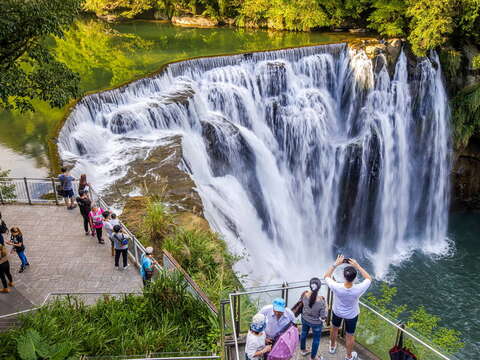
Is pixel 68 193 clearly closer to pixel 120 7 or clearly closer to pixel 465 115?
pixel 465 115

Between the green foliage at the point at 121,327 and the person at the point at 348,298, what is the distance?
9.09 feet

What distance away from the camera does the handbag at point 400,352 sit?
Answer: 6.44 metres

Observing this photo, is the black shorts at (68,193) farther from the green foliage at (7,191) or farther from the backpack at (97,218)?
the green foliage at (7,191)

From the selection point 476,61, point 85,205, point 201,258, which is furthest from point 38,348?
point 476,61

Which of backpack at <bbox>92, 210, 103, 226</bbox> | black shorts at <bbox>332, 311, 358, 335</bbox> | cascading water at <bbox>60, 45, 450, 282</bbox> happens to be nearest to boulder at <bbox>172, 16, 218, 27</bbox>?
cascading water at <bbox>60, 45, 450, 282</bbox>

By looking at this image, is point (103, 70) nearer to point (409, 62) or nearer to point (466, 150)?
point (409, 62)

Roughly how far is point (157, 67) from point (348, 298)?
75.6 ft

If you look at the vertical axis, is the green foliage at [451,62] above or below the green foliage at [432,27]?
below

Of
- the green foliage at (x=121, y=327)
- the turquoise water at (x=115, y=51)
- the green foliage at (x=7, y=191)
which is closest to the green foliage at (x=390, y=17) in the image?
the turquoise water at (x=115, y=51)

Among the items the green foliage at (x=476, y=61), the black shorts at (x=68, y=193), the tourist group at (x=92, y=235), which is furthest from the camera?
the green foliage at (x=476, y=61)

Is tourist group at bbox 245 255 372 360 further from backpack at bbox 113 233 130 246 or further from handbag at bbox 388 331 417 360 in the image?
backpack at bbox 113 233 130 246

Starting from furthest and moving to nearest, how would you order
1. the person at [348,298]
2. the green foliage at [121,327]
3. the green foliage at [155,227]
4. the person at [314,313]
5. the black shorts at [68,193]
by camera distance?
the black shorts at [68,193] < the green foliage at [155,227] < the green foliage at [121,327] < the person at [314,313] < the person at [348,298]

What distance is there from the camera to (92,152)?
1788 centimetres

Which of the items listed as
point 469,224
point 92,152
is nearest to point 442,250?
point 469,224
